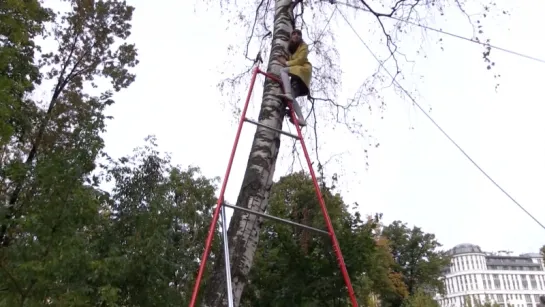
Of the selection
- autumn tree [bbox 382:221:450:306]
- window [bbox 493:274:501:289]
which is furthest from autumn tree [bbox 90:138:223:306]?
window [bbox 493:274:501:289]

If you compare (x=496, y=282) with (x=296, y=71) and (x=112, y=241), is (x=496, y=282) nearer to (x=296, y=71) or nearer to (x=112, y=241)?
(x=112, y=241)

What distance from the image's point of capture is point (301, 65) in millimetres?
4250

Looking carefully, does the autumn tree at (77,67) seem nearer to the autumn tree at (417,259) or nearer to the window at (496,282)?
the autumn tree at (417,259)

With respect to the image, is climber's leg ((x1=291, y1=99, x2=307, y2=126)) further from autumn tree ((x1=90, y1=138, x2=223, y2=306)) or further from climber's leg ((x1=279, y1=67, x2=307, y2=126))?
autumn tree ((x1=90, y1=138, x2=223, y2=306))

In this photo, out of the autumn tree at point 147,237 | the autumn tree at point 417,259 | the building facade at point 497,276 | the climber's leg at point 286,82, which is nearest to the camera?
the climber's leg at point 286,82

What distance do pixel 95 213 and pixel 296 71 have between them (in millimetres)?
4100

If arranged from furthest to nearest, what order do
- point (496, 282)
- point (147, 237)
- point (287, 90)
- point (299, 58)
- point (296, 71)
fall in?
1. point (496, 282)
2. point (147, 237)
3. point (299, 58)
4. point (296, 71)
5. point (287, 90)

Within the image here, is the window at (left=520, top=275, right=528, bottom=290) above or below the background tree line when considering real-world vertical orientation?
above

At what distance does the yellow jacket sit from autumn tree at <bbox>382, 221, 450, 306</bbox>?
3053 cm

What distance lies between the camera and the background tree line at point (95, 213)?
5.91 meters

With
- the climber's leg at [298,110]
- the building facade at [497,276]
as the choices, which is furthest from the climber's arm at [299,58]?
the building facade at [497,276]

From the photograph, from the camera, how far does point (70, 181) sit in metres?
6.46

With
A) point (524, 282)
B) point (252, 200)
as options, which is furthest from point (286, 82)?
point (524, 282)

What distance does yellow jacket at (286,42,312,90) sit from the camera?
4.16 m
